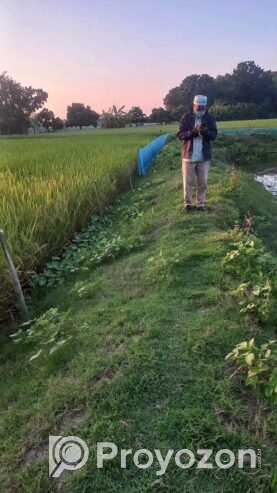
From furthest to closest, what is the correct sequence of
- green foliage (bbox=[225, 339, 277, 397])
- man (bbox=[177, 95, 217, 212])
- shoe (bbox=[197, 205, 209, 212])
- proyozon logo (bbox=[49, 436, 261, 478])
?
shoe (bbox=[197, 205, 209, 212]), man (bbox=[177, 95, 217, 212]), green foliage (bbox=[225, 339, 277, 397]), proyozon logo (bbox=[49, 436, 261, 478])

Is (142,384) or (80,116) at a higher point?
(80,116)

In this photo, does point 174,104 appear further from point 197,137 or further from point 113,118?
point 197,137

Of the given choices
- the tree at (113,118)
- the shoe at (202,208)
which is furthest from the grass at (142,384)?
the tree at (113,118)

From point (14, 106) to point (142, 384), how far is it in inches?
1752

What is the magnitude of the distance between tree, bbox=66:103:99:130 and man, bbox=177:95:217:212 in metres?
52.8

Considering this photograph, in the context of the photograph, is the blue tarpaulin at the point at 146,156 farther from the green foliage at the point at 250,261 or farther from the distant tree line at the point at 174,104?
the distant tree line at the point at 174,104

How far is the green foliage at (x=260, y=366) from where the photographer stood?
81.2 inches

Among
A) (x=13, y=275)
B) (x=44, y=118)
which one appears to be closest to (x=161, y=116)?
(x=44, y=118)

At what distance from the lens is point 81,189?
6.02m

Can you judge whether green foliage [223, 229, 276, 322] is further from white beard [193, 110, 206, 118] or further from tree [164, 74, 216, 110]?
tree [164, 74, 216, 110]

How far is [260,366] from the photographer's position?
2.11m

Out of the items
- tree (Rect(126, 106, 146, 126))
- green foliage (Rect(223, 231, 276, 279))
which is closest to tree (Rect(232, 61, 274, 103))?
tree (Rect(126, 106, 146, 126))

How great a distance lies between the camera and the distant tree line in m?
40.8

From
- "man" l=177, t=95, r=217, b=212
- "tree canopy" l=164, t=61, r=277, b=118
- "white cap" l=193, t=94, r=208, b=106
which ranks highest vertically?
"tree canopy" l=164, t=61, r=277, b=118
